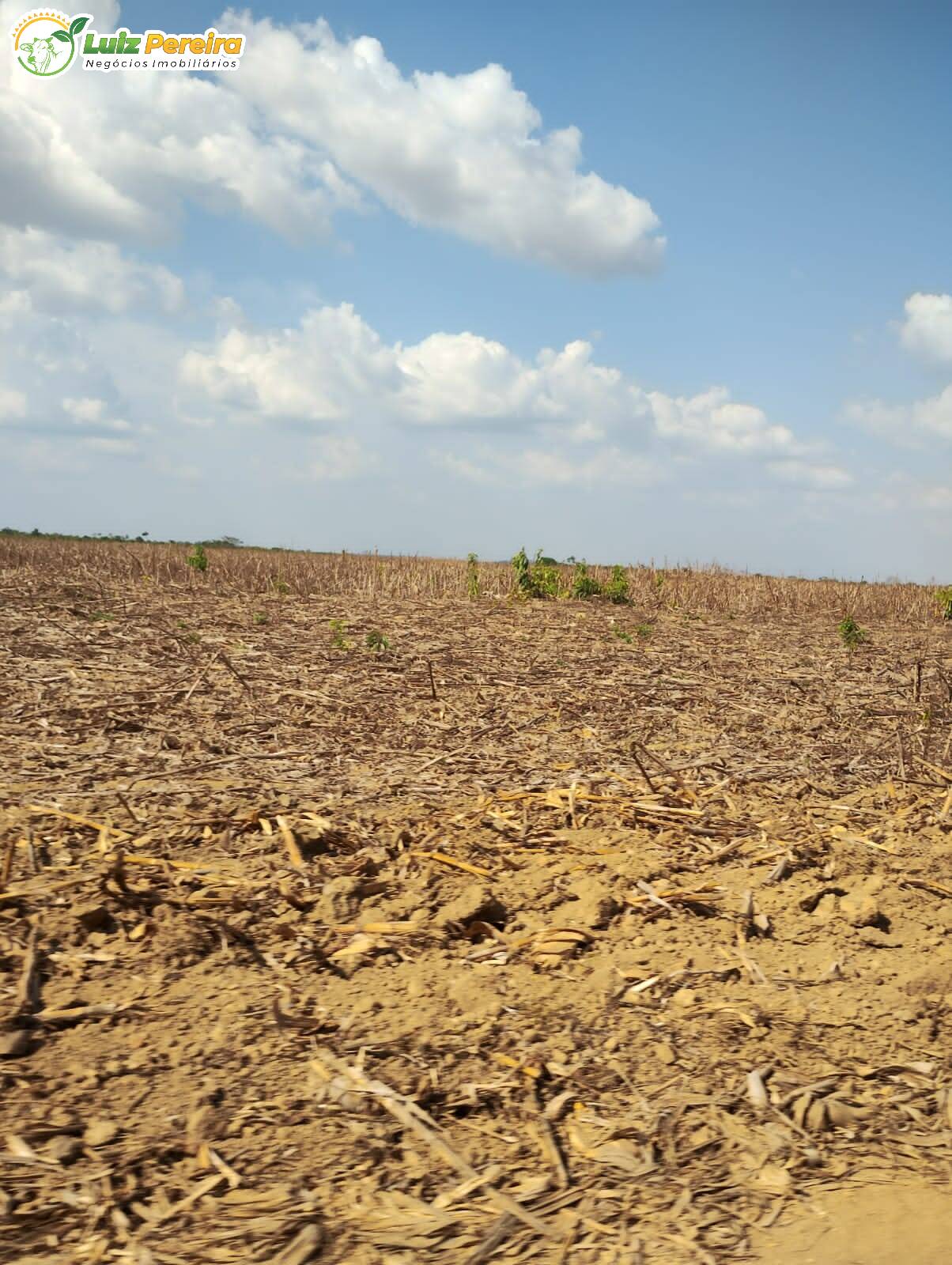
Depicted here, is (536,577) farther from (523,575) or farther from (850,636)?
(850,636)

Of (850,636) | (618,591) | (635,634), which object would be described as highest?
(618,591)

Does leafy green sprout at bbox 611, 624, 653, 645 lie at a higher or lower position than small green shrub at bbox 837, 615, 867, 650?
lower

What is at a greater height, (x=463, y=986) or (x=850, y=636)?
(x=850, y=636)

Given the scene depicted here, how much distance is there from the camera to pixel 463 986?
10.0 feet

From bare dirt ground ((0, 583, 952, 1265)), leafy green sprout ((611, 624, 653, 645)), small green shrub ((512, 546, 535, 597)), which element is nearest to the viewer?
bare dirt ground ((0, 583, 952, 1265))

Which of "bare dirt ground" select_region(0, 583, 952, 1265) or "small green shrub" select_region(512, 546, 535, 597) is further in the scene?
"small green shrub" select_region(512, 546, 535, 597)

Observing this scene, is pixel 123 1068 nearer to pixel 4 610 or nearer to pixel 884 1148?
pixel 884 1148

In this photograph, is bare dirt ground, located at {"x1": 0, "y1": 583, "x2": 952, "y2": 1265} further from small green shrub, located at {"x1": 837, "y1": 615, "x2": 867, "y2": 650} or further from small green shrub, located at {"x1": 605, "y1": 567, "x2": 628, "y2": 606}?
small green shrub, located at {"x1": 605, "y1": 567, "x2": 628, "y2": 606}

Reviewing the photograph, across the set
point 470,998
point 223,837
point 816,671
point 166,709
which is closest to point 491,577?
point 816,671

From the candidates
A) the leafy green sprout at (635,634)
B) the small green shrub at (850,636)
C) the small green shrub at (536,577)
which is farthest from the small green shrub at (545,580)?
the small green shrub at (850,636)

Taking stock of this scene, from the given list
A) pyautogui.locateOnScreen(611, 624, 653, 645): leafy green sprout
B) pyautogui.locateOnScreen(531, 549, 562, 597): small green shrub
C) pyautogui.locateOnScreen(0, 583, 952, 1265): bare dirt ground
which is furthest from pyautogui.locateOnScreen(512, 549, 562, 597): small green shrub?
pyautogui.locateOnScreen(0, 583, 952, 1265): bare dirt ground

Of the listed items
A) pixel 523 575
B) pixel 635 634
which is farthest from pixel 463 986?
pixel 523 575

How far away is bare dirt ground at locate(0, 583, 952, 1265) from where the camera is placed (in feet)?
7.30

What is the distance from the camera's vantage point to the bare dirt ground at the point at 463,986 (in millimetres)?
2227
